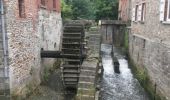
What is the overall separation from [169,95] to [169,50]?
1.55 metres

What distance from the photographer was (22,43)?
907 cm

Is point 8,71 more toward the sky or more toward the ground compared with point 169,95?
more toward the sky

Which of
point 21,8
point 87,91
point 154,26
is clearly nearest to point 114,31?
point 154,26

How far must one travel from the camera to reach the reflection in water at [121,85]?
444 inches

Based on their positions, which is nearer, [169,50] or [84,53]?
[169,50]

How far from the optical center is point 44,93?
35.3 feet

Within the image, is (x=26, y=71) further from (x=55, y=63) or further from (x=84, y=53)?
(x=55, y=63)

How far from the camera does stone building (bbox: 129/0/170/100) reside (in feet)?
30.1

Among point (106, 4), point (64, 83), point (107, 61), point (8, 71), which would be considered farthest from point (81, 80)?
point (106, 4)

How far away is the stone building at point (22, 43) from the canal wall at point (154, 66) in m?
5.08

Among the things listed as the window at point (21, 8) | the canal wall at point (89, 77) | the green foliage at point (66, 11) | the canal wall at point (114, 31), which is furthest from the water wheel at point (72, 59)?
the canal wall at point (114, 31)

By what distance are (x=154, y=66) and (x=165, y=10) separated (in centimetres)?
253

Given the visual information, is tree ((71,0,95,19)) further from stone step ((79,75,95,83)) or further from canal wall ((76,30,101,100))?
stone step ((79,75,95,83))

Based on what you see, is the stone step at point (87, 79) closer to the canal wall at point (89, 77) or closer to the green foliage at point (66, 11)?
the canal wall at point (89, 77)
